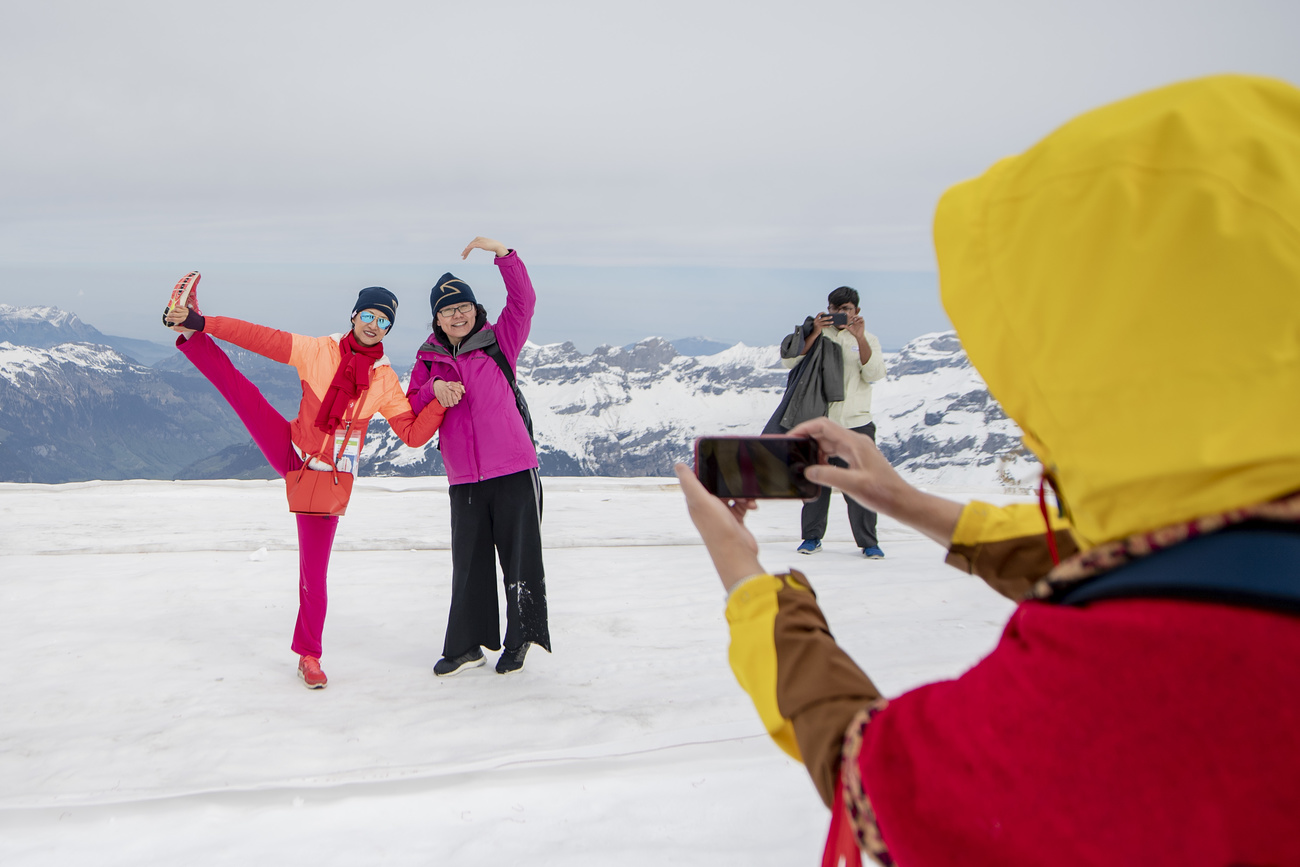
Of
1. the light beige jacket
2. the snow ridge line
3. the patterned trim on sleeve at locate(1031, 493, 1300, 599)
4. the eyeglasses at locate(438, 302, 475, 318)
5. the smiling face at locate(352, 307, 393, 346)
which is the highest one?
the eyeglasses at locate(438, 302, 475, 318)

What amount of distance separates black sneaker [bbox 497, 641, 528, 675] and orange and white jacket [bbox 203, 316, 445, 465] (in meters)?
1.16

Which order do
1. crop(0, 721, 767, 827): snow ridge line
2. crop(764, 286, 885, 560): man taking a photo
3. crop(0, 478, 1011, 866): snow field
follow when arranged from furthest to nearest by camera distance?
1. crop(764, 286, 885, 560): man taking a photo
2. crop(0, 721, 767, 827): snow ridge line
3. crop(0, 478, 1011, 866): snow field

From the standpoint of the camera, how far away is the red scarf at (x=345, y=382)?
3.71 m

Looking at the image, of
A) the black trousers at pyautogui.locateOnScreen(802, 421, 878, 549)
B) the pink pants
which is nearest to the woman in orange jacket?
the pink pants

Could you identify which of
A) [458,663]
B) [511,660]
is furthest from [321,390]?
[511,660]

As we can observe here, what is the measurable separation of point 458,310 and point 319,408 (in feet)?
2.77

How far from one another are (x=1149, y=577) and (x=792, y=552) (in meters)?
5.89

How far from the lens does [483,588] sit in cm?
397

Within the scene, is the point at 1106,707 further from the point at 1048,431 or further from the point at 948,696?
the point at 1048,431

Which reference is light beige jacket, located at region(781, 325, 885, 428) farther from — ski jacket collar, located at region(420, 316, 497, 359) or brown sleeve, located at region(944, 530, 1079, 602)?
brown sleeve, located at region(944, 530, 1079, 602)

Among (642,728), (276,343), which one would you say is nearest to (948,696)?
(642,728)

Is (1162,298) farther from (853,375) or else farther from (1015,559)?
(853,375)

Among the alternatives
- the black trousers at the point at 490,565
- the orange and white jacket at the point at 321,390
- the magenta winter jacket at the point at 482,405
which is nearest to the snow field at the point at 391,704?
the black trousers at the point at 490,565

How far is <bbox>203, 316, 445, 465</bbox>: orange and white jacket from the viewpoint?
3.73 metres
